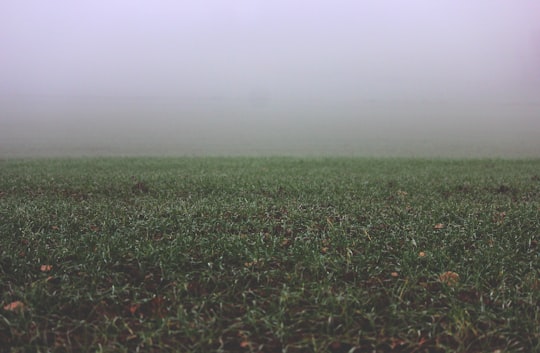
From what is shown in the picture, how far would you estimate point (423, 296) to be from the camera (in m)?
4.56

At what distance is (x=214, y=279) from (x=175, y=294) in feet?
1.70

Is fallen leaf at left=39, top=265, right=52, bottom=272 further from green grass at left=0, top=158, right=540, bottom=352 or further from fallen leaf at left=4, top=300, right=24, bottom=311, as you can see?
fallen leaf at left=4, top=300, right=24, bottom=311

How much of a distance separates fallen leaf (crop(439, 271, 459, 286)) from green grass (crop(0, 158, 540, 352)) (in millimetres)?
77

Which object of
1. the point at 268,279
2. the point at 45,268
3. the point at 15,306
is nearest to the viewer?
the point at 15,306

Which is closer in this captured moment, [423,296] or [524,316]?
[524,316]

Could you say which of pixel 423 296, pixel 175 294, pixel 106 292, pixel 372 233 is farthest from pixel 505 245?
pixel 106 292

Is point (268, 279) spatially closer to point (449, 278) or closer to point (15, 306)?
point (449, 278)

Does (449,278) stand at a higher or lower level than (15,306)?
higher

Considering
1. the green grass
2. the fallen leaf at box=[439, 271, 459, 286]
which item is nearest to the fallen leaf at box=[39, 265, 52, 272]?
the green grass

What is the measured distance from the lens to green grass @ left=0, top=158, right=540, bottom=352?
3867 millimetres

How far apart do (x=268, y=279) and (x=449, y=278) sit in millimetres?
2227

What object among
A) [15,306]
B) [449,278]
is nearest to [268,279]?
[449,278]

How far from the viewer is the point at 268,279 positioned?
4.88 metres

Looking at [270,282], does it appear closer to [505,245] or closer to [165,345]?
[165,345]
